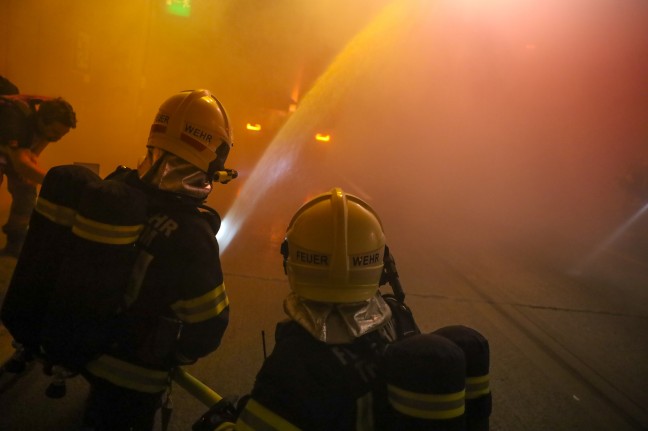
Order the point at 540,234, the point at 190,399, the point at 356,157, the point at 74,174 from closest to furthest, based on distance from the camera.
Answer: the point at 74,174 → the point at 190,399 → the point at 540,234 → the point at 356,157

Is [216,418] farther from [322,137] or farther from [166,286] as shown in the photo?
[322,137]

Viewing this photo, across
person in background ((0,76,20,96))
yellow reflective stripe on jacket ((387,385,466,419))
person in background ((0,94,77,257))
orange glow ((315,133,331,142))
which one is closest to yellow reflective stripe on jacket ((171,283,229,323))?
yellow reflective stripe on jacket ((387,385,466,419))

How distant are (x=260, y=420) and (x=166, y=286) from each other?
0.68 m

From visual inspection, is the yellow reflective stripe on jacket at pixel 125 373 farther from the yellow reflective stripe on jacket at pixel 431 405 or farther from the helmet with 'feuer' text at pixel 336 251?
the yellow reflective stripe on jacket at pixel 431 405

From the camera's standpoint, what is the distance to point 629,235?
11.4 metres

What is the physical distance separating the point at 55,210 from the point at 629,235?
12.8m

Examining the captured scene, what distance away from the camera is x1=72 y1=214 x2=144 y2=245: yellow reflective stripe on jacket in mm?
1480

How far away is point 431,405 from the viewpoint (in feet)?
3.55

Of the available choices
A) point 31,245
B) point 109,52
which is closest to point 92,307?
point 31,245

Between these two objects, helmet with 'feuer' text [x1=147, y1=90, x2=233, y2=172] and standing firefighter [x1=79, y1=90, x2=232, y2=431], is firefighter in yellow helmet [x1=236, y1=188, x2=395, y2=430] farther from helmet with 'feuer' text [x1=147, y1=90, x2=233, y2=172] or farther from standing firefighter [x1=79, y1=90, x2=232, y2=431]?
helmet with 'feuer' text [x1=147, y1=90, x2=233, y2=172]

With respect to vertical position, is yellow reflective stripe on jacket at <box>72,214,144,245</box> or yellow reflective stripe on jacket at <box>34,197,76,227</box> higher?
yellow reflective stripe on jacket at <box>72,214,144,245</box>

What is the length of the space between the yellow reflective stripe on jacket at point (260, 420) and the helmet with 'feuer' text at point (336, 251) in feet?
1.15

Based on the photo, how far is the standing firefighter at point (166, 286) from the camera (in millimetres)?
1680

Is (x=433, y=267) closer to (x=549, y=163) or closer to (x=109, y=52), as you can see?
(x=109, y=52)
